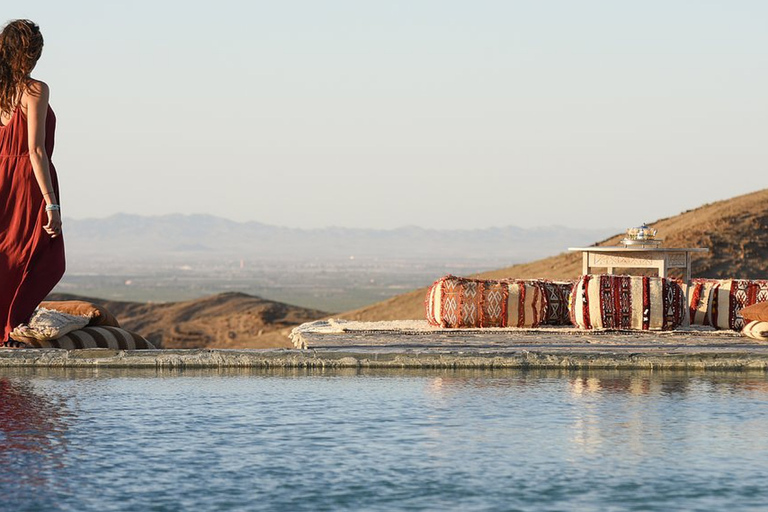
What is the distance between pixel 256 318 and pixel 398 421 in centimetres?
2174

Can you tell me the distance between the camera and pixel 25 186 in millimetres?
8992

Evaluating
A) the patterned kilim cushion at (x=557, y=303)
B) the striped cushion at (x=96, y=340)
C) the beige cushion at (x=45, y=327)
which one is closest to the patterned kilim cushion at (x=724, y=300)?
the patterned kilim cushion at (x=557, y=303)

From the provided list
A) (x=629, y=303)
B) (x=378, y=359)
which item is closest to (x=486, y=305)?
(x=629, y=303)

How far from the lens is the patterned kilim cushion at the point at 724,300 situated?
40.5 feet

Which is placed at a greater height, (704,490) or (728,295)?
(728,295)

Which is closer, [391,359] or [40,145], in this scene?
[391,359]

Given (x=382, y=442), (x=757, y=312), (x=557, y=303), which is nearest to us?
(x=382, y=442)

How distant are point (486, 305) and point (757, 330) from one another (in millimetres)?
2566

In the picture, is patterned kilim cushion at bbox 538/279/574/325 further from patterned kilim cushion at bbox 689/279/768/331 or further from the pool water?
the pool water

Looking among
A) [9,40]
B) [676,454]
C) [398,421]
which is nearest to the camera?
[676,454]

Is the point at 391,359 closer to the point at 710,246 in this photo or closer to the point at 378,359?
the point at 378,359

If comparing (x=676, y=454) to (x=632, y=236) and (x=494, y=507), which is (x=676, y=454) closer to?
(x=494, y=507)

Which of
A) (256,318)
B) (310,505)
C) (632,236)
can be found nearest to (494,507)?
(310,505)

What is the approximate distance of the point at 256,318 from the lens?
1091 inches
